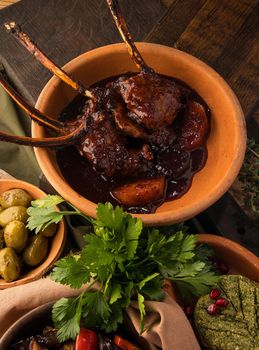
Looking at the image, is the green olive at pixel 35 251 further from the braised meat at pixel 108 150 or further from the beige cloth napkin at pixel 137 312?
the braised meat at pixel 108 150

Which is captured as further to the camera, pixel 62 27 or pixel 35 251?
pixel 62 27

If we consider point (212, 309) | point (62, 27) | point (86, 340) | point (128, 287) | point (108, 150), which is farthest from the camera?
point (62, 27)

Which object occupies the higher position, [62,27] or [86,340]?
[62,27]

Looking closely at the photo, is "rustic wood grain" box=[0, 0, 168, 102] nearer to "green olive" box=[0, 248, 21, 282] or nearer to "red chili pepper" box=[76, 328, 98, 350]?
"green olive" box=[0, 248, 21, 282]

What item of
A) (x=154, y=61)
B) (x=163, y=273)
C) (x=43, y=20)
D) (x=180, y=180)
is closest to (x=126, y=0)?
(x=43, y=20)

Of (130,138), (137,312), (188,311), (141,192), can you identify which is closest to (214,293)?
(188,311)

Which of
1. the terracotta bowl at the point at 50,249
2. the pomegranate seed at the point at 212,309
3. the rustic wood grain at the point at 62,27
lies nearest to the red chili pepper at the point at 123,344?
the pomegranate seed at the point at 212,309

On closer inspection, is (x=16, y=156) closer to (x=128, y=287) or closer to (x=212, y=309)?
(x=128, y=287)
